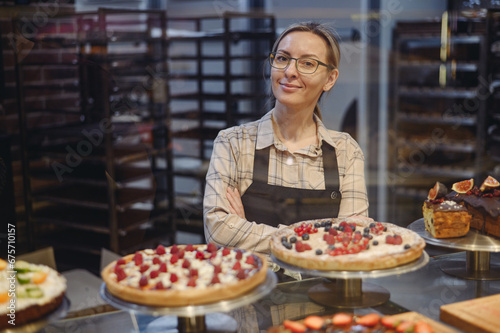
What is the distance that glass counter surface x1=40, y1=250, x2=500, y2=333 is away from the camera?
1.61 meters

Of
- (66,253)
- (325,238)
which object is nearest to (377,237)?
(325,238)

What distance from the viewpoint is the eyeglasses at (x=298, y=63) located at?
2.24 meters

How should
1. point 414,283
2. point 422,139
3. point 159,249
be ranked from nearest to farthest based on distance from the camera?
point 159,249, point 414,283, point 422,139

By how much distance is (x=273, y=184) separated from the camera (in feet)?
7.64

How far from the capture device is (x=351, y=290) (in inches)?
70.0

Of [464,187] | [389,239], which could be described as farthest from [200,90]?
[389,239]

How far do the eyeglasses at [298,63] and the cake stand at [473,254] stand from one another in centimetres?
73

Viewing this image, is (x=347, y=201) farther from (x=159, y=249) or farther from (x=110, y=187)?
(x=110, y=187)

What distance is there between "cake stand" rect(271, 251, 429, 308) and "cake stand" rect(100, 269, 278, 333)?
0.21 m

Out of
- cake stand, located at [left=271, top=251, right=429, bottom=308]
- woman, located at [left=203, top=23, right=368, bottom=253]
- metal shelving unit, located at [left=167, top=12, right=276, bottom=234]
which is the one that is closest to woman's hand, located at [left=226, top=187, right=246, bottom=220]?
woman, located at [left=203, top=23, right=368, bottom=253]

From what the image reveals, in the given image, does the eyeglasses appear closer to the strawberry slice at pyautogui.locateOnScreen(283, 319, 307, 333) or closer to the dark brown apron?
the dark brown apron

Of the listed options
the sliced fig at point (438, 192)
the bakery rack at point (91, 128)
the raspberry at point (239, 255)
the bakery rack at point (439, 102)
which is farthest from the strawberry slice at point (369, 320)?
the bakery rack at point (439, 102)

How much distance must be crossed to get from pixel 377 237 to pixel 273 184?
60cm

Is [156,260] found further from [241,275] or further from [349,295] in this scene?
[349,295]
